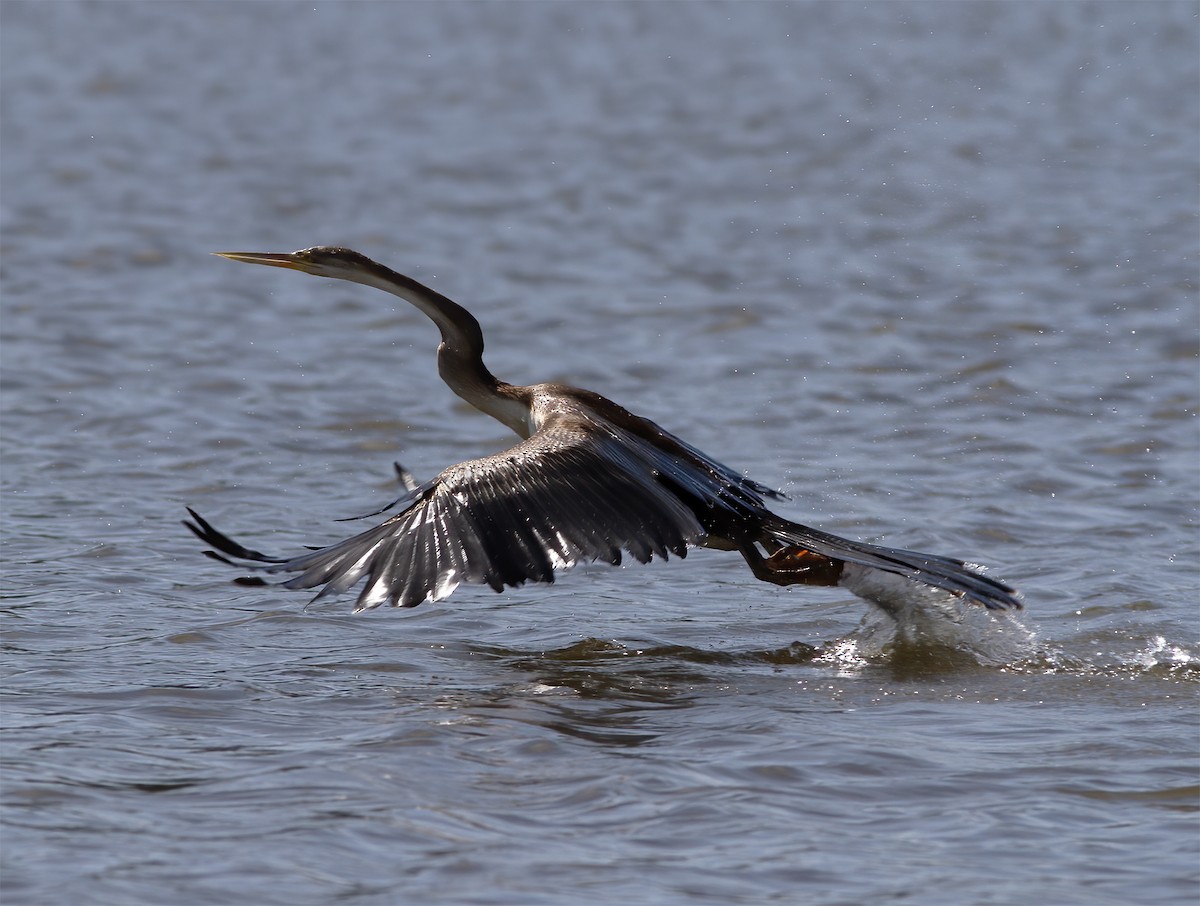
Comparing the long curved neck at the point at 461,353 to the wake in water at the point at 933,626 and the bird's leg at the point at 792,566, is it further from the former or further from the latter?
the wake in water at the point at 933,626

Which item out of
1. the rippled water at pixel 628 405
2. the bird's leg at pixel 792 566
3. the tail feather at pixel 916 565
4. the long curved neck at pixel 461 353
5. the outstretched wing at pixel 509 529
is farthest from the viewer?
the long curved neck at pixel 461 353

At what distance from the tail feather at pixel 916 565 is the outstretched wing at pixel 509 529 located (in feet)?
1.43

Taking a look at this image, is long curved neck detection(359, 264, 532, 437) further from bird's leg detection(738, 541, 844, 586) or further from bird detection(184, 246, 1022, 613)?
bird's leg detection(738, 541, 844, 586)

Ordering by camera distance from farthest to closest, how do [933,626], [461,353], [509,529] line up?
[461,353] → [933,626] → [509,529]

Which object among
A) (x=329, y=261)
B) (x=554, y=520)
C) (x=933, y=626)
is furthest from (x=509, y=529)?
(x=329, y=261)

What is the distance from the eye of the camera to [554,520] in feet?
20.1

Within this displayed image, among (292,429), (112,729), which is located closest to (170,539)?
(292,429)

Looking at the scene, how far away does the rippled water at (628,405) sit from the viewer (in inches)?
194

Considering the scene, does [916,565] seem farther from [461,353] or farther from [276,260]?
[276,260]

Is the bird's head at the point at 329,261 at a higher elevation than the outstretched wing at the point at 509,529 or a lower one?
higher

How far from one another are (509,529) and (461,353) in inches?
66.9

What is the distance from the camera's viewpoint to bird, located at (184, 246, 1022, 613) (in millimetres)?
5820

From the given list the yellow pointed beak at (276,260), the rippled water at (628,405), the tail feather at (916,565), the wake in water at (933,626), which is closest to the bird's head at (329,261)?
the yellow pointed beak at (276,260)

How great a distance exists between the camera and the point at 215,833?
15.6ft
